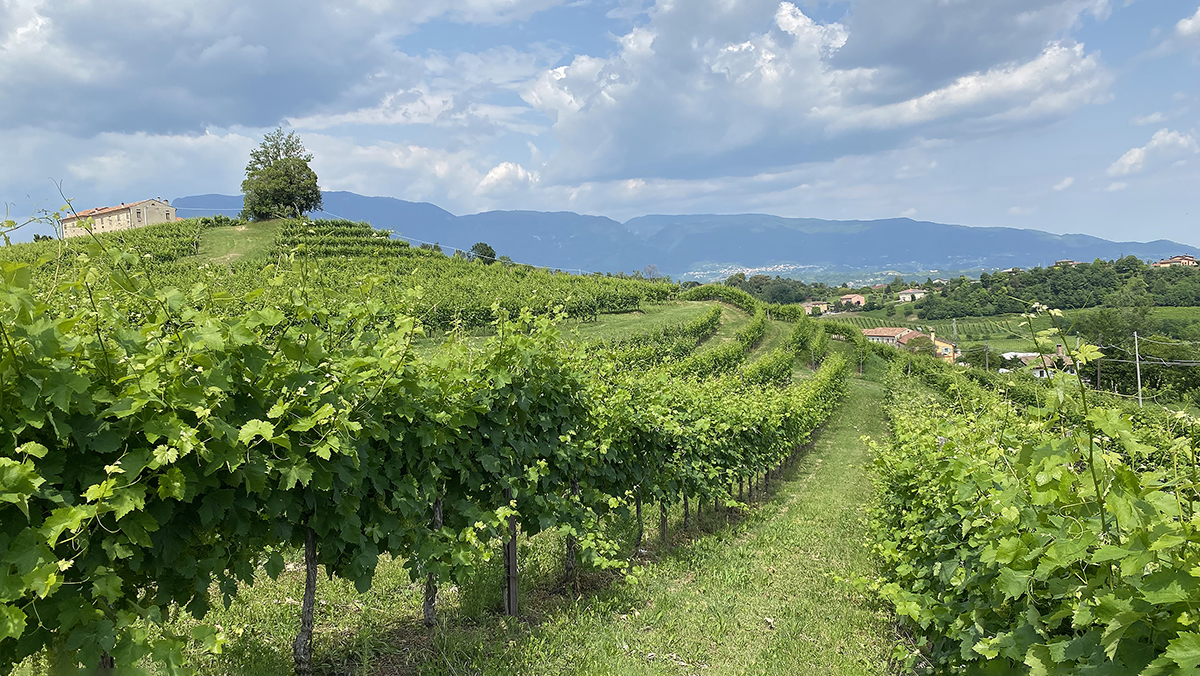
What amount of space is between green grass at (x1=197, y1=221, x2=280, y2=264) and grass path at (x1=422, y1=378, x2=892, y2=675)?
158 ft

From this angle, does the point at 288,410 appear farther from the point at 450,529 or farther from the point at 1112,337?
the point at 1112,337

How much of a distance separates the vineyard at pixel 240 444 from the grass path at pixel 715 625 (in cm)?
50

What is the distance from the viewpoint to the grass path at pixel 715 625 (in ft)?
14.4

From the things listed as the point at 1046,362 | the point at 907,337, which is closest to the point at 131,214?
the point at 1046,362

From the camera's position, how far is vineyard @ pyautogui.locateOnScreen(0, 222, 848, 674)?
2.28 m

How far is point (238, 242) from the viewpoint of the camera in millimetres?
50719

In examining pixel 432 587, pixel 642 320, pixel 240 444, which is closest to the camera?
pixel 240 444

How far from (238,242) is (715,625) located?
5575 cm

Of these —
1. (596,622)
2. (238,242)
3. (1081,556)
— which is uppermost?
(238,242)

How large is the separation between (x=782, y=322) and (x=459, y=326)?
62.5 m

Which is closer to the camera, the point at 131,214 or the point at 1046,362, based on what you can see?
the point at 1046,362

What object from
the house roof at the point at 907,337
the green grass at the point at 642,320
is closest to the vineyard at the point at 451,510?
the green grass at the point at 642,320

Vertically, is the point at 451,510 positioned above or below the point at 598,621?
above

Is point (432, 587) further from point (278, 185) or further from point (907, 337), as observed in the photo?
point (907, 337)
